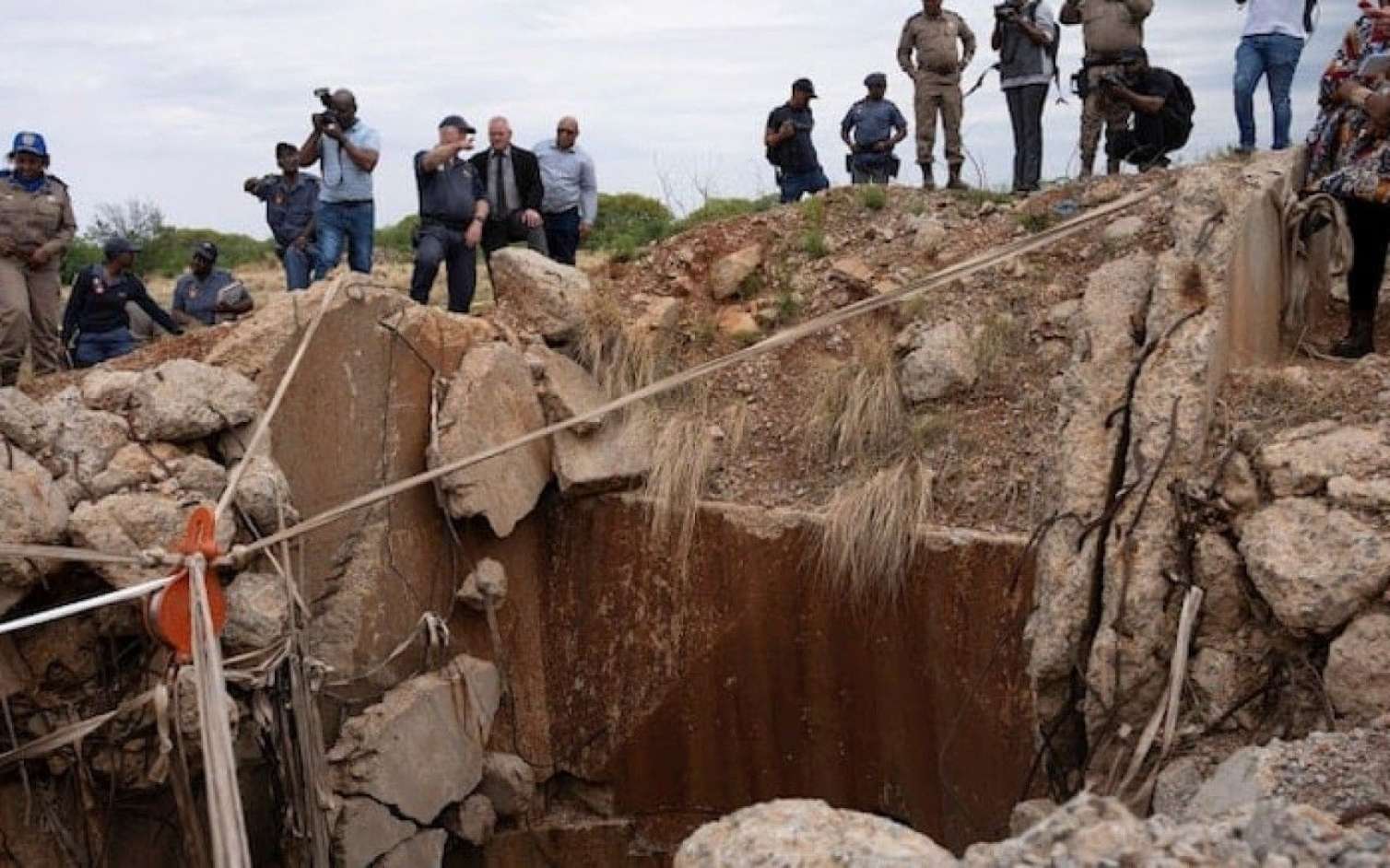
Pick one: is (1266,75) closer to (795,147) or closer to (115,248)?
(795,147)

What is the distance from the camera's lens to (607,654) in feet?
24.3

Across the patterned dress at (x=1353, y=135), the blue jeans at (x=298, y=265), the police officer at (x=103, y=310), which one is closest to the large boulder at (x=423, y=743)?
the blue jeans at (x=298, y=265)

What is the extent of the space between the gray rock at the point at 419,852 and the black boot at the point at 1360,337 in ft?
14.6

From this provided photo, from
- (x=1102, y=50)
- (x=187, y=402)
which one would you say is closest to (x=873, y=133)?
(x=1102, y=50)

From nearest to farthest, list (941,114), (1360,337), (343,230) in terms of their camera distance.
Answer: (1360,337), (343,230), (941,114)

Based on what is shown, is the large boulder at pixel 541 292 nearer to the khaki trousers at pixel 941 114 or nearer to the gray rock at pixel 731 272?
the gray rock at pixel 731 272

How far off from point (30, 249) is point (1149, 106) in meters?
6.31

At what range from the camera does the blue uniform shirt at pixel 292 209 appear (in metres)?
9.67

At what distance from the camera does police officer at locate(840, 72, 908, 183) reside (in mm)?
10289

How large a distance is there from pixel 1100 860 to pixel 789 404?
5.21 m

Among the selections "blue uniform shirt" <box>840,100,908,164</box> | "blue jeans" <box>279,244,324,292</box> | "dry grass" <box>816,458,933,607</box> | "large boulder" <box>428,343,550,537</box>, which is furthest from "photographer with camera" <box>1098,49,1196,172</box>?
"blue jeans" <box>279,244,324,292</box>

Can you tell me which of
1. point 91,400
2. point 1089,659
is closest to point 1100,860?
point 1089,659

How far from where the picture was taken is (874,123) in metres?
10.3

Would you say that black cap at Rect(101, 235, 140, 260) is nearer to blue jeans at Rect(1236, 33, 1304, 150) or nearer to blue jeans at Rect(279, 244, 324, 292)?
blue jeans at Rect(279, 244, 324, 292)
